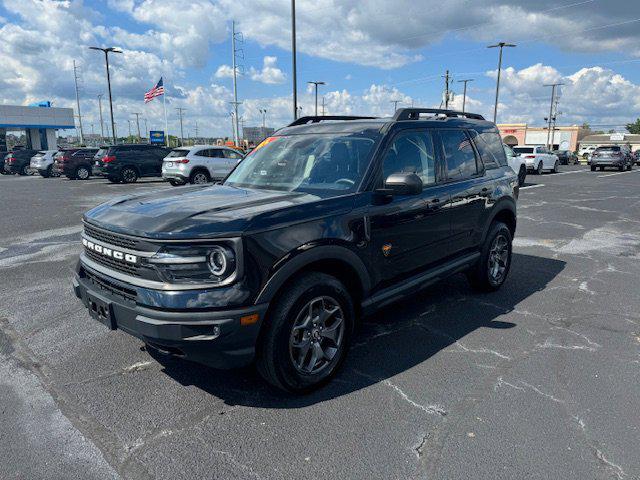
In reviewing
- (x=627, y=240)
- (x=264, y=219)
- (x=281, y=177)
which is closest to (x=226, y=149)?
(x=627, y=240)

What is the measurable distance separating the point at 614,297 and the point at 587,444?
130 inches

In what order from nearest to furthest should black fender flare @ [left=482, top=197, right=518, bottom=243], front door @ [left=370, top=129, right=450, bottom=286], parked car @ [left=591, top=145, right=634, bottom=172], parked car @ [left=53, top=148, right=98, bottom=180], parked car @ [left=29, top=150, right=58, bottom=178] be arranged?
front door @ [left=370, top=129, right=450, bottom=286] → black fender flare @ [left=482, top=197, right=518, bottom=243] → parked car @ [left=53, top=148, right=98, bottom=180] → parked car @ [left=29, top=150, right=58, bottom=178] → parked car @ [left=591, top=145, right=634, bottom=172]

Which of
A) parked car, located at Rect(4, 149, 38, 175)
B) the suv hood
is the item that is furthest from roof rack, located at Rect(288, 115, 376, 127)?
parked car, located at Rect(4, 149, 38, 175)

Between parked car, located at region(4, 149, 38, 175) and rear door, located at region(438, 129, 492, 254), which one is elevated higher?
rear door, located at region(438, 129, 492, 254)

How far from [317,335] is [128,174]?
67.9ft

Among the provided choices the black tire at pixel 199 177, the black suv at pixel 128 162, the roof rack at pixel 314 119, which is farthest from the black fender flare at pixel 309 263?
the black suv at pixel 128 162

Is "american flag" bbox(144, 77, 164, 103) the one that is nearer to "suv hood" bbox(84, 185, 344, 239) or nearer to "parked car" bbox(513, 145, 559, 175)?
"parked car" bbox(513, 145, 559, 175)

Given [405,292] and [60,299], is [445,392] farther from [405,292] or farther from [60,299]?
[60,299]

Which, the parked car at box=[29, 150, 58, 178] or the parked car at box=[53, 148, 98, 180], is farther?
the parked car at box=[29, 150, 58, 178]

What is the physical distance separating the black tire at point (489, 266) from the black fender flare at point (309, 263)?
215cm

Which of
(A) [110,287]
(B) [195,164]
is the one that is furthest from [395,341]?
(B) [195,164]

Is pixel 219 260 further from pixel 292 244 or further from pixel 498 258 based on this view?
pixel 498 258

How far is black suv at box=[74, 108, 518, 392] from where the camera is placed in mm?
2771

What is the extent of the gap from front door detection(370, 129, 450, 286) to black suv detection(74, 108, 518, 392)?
0.02 meters
